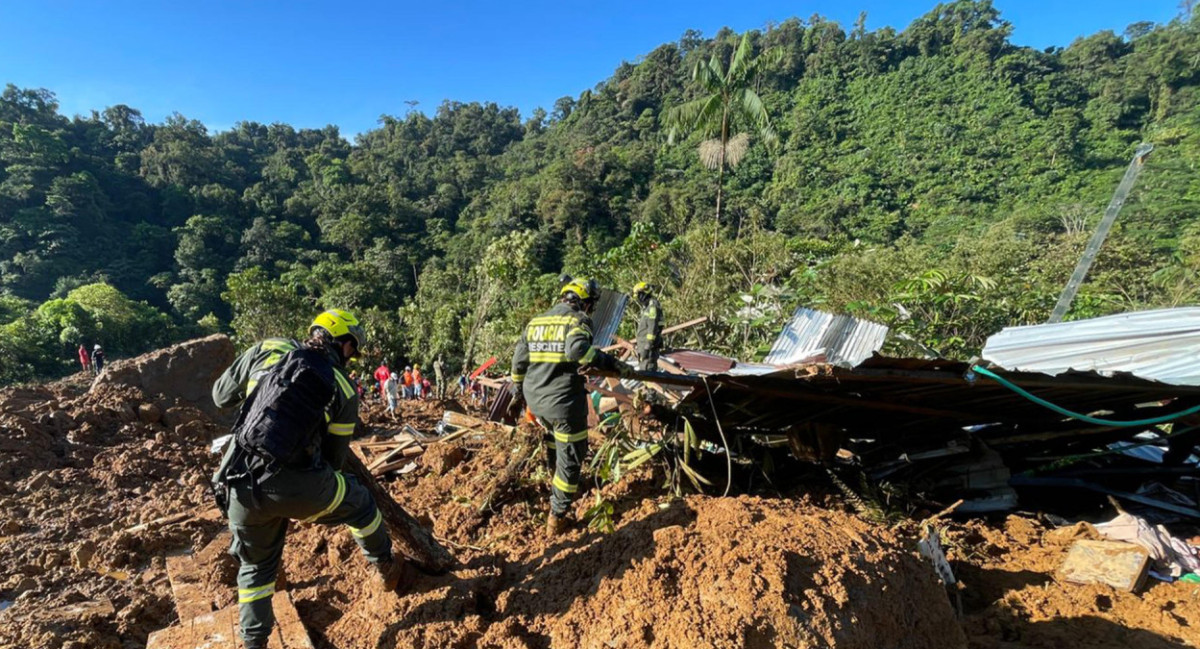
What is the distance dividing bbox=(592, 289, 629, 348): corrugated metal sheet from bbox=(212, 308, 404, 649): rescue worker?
612cm

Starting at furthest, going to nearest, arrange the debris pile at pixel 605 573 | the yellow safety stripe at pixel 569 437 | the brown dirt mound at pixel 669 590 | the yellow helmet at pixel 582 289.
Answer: the yellow helmet at pixel 582 289 → the yellow safety stripe at pixel 569 437 → the debris pile at pixel 605 573 → the brown dirt mound at pixel 669 590

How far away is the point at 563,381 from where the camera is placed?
3.47 metres

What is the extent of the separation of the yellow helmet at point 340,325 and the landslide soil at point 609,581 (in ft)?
4.39

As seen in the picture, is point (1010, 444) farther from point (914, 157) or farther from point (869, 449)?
point (914, 157)

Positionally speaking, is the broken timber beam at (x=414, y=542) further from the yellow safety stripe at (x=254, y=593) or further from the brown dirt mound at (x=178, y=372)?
the brown dirt mound at (x=178, y=372)

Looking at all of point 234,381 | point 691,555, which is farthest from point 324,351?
point 691,555

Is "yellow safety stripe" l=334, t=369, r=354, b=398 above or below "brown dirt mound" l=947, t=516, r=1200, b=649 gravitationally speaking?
above

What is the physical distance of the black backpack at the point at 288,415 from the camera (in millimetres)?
2301

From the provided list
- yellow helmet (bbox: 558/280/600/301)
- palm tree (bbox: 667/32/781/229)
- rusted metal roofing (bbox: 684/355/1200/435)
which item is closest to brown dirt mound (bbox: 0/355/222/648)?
yellow helmet (bbox: 558/280/600/301)

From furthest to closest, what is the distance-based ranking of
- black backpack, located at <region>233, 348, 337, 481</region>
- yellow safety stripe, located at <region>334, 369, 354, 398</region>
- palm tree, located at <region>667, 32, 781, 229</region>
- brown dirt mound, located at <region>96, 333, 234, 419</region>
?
palm tree, located at <region>667, 32, 781, 229</region> < brown dirt mound, located at <region>96, 333, 234, 419</region> < yellow safety stripe, located at <region>334, 369, 354, 398</region> < black backpack, located at <region>233, 348, 337, 481</region>

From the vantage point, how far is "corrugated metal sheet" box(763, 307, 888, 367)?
5.60m

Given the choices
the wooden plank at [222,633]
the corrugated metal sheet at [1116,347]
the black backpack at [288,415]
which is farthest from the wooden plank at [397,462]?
the corrugated metal sheet at [1116,347]

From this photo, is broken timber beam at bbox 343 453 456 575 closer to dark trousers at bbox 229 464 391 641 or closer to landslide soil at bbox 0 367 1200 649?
landslide soil at bbox 0 367 1200 649

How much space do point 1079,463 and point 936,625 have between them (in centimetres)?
371
